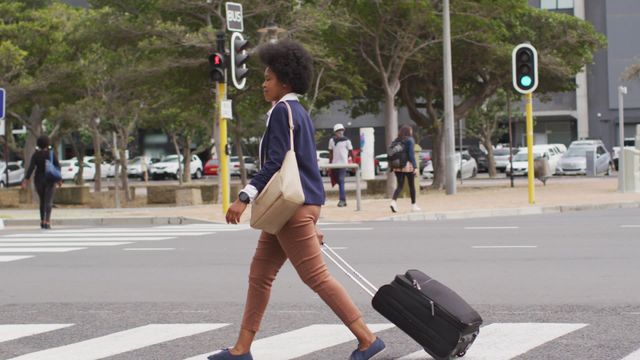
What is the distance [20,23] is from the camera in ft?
110

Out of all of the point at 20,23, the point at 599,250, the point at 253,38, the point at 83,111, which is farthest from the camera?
the point at 83,111

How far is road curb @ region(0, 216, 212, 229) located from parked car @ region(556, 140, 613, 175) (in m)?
30.1

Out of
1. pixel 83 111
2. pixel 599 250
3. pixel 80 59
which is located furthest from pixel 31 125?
pixel 599 250

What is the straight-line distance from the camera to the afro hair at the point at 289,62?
20.1 ft

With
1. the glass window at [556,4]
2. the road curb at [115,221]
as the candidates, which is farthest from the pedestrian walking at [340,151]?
the glass window at [556,4]

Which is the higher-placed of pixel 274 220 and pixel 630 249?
pixel 274 220

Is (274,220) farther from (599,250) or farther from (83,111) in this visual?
(83,111)

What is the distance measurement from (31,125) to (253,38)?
12.6m

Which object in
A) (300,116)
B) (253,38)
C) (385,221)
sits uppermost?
(253,38)

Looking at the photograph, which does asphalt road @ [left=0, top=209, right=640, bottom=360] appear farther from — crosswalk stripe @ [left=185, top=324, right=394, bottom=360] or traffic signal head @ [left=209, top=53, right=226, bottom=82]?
traffic signal head @ [left=209, top=53, right=226, bottom=82]

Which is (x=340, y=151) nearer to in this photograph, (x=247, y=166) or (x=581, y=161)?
(x=581, y=161)

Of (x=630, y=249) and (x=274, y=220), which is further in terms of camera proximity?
(x=630, y=249)

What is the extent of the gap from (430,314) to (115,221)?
15.5 m

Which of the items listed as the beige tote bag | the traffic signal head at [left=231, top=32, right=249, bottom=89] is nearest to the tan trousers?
the beige tote bag
